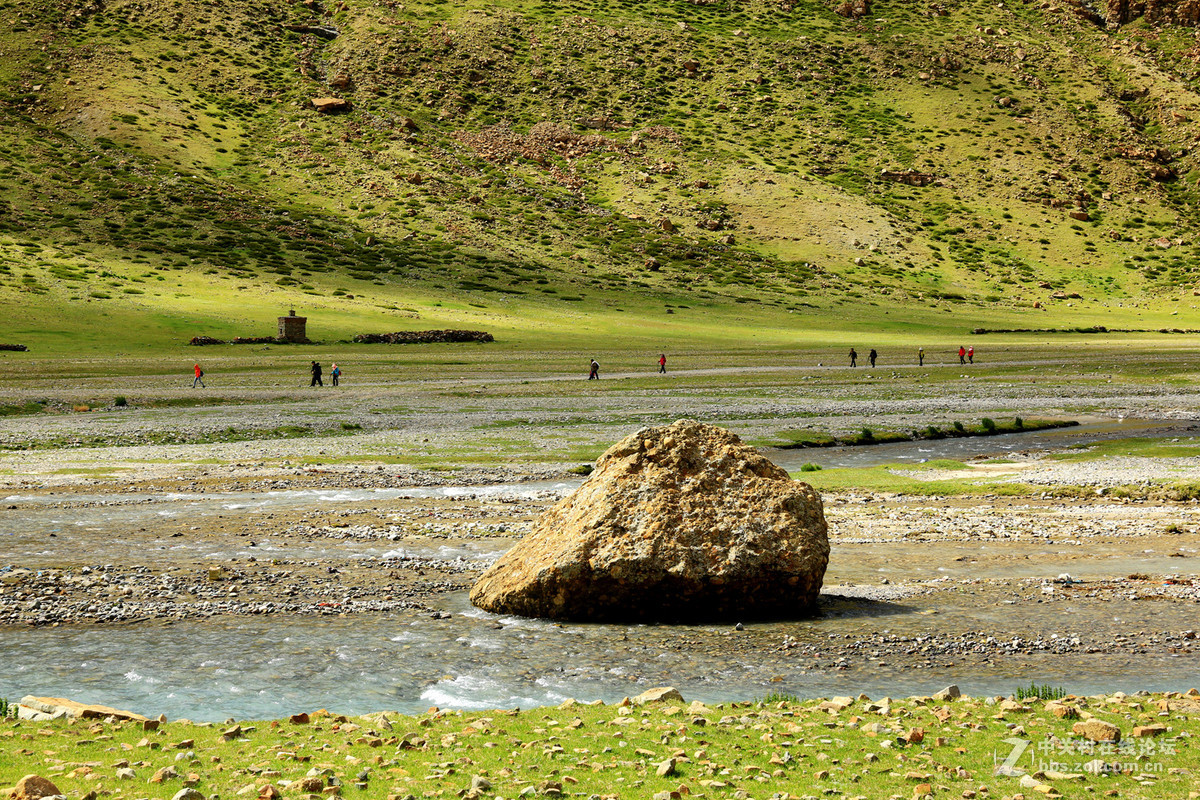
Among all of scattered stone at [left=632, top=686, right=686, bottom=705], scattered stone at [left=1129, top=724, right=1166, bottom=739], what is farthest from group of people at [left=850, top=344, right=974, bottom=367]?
scattered stone at [left=1129, top=724, right=1166, bottom=739]

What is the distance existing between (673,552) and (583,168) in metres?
152

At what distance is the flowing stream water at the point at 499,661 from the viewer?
12891mm

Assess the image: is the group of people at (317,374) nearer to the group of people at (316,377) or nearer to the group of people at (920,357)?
the group of people at (316,377)

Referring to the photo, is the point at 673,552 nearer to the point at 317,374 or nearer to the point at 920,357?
the point at 317,374

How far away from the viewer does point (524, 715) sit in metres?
11.7

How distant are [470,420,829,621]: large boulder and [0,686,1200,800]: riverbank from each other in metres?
4.49

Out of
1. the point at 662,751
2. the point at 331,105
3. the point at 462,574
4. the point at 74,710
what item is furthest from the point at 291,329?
the point at 331,105

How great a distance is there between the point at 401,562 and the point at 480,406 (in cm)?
3382

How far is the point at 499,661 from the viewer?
14367 mm

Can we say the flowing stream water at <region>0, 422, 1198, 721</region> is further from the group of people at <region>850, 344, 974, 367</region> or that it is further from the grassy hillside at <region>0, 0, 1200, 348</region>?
the grassy hillside at <region>0, 0, 1200, 348</region>

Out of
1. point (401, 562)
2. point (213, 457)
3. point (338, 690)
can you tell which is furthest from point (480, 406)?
point (338, 690)

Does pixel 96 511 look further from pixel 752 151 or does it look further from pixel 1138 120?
pixel 1138 120

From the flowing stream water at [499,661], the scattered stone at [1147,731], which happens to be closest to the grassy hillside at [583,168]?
the flowing stream water at [499,661]

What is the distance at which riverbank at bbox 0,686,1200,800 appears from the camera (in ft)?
28.8
